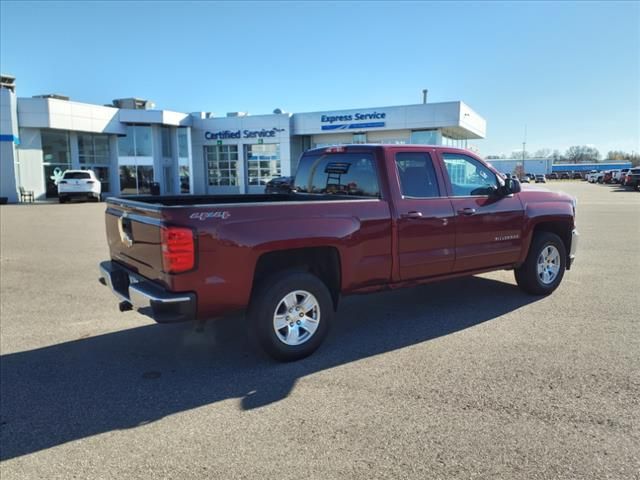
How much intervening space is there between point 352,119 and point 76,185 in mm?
19242

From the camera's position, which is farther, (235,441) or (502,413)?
(502,413)

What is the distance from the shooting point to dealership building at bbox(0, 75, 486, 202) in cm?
3256

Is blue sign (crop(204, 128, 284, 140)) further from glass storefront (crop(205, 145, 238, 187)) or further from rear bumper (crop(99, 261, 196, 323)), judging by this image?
rear bumper (crop(99, 261, 196, 323))

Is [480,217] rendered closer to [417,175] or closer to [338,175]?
[417,175]

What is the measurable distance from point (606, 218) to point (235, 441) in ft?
60.1

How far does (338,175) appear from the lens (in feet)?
18.7

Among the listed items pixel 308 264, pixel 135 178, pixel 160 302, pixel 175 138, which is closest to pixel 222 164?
pixel 175 138

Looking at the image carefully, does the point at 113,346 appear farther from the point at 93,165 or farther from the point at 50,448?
the point at 93,165

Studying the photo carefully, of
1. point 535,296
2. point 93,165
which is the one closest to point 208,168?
point 93,165

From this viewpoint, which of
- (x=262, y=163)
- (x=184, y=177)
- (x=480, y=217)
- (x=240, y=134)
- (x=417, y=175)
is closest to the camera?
(x=417, y=175)

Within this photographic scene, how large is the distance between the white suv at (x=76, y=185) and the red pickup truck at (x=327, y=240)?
1060 inches

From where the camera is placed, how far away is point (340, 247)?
4.66 meters

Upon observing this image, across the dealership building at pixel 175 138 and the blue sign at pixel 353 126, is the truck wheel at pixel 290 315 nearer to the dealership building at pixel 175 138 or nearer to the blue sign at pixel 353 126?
the dealership building at pixel 175 138

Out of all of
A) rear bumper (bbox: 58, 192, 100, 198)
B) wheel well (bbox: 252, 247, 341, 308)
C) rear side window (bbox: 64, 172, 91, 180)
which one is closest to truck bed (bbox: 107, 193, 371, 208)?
wheel well (bbox: 252, 247, 341, 308)
